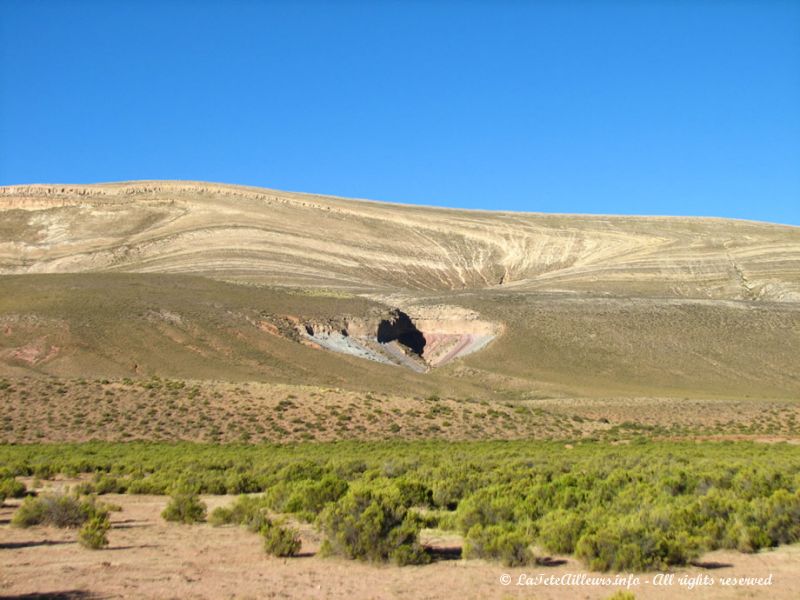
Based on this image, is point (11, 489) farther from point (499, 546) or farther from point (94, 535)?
point (499, 546)

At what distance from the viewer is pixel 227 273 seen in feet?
287

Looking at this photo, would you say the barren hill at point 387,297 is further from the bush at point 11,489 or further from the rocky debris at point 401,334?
the bush at point 11,489

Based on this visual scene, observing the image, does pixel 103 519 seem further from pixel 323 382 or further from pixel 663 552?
pixel 323 382

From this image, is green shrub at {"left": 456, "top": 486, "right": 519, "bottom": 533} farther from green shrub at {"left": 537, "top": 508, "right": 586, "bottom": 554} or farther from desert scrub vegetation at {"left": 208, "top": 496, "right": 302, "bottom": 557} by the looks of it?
desert scrub vegetation at {"left": 208, "top": 496, "right": 302, "bottom": 557}

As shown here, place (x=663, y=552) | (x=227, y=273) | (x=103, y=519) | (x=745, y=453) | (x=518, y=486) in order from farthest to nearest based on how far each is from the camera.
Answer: (x=227, y=273) < (x=745, y=453) < (x=518, y=486) < (x=103, y=519) < (x=663, y=552)

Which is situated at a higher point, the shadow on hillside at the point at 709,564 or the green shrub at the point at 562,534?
the green shrub at the point at 562,534

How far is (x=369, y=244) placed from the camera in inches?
4151

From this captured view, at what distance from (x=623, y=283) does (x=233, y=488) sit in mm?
75139

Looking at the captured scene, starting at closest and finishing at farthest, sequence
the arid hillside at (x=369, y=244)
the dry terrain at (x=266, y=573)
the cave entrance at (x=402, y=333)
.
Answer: the dry terrain at (x=266, y=573), the cave entrance at (x=402, y=333), the arid hillside at (x=369, y=244)

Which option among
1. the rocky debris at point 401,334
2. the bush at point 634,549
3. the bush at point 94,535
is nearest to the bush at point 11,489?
the bush at point 94,535

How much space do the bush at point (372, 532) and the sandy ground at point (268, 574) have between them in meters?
0.20

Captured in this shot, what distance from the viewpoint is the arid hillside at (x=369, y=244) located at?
299 feet

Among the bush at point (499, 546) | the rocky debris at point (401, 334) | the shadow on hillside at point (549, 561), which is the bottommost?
the shadow on hillside at point (549, 561)

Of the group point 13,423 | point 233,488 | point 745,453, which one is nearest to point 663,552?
point 233,488
